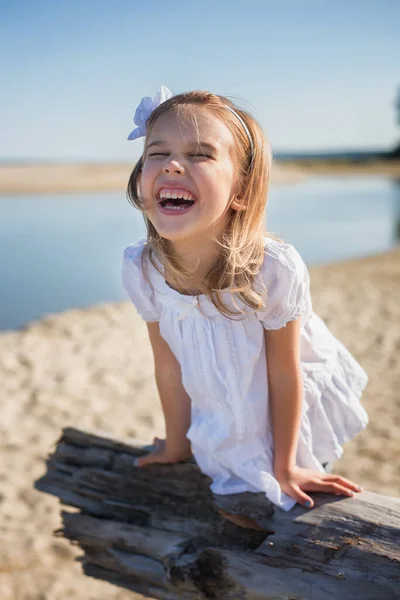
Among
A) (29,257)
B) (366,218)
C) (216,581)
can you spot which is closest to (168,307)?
(216,581)

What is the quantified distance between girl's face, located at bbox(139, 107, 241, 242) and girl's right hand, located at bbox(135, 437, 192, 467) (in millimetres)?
888

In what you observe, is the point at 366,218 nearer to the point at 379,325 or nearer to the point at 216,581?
the point at 379,325

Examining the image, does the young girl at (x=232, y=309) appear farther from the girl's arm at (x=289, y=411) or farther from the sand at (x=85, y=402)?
the sand at (x=85, y=402)

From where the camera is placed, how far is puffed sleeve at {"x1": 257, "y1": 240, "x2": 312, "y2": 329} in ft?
5.77

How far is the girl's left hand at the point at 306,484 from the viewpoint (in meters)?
1.82

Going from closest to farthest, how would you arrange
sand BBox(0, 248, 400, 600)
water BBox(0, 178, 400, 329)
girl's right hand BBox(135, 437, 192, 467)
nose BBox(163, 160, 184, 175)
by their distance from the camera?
nose BBox(163, 160, 184, 175) → girl's right hand BBox(135, 437, 192, 467) → sand BBox(0, 248, 400, 600) → water BBox(0, 178, 400, 329)

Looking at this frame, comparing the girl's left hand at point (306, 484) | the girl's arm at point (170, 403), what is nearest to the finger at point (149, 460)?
the girl's arm at point (170, 403)

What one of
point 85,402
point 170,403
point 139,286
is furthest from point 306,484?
point 85,402

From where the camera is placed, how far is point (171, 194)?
169 cm

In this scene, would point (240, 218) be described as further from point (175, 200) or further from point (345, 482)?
point (345, 482)

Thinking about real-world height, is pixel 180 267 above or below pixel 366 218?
below

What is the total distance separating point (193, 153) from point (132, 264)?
1.57ft

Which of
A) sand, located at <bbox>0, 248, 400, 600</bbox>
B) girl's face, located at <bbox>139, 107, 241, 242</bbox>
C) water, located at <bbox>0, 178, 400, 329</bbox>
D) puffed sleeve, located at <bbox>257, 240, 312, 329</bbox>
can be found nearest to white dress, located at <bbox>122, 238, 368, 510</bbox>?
puffed sleeve, located at <bbox>257, 240, 312, 329</bbox>

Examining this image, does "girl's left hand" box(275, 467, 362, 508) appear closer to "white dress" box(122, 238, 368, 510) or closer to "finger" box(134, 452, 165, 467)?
"white dress" box(122, 238, 368, 510)
